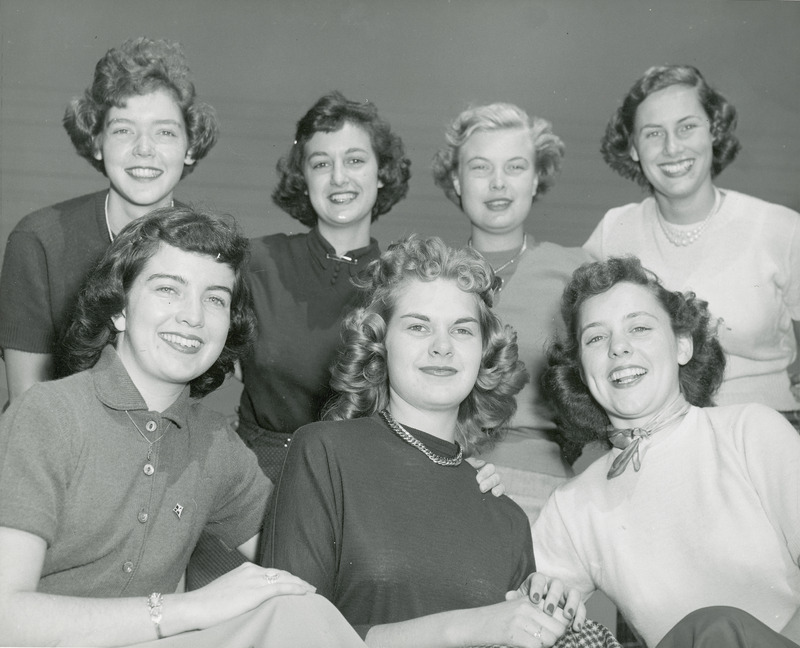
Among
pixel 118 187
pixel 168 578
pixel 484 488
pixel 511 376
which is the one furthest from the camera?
pixel 118 187

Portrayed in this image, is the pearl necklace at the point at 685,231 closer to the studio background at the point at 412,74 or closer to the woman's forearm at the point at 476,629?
the studio background at the point at 412,74

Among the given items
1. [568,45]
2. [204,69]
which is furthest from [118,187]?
[568,45]

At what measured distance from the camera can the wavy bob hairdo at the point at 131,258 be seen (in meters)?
2.04

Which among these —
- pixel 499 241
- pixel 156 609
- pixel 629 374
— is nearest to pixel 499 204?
pixel 499 241

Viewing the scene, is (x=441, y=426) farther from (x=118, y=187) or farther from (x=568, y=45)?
(x=568, y=45)

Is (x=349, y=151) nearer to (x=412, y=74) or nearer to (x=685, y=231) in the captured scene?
(x=412, y=74)

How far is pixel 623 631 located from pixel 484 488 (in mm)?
1075

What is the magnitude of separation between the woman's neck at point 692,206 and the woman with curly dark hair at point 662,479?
551 mm

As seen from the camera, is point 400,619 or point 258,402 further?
point 258,402

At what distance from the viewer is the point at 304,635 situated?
5.42ft

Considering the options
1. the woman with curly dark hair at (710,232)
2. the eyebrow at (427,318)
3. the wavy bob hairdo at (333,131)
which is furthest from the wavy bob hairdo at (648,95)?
the eyebrow at (427,318)

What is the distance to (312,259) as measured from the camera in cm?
274

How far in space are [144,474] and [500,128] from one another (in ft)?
5.06

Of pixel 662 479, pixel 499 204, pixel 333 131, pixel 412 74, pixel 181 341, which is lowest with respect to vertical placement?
pixel 662 479
